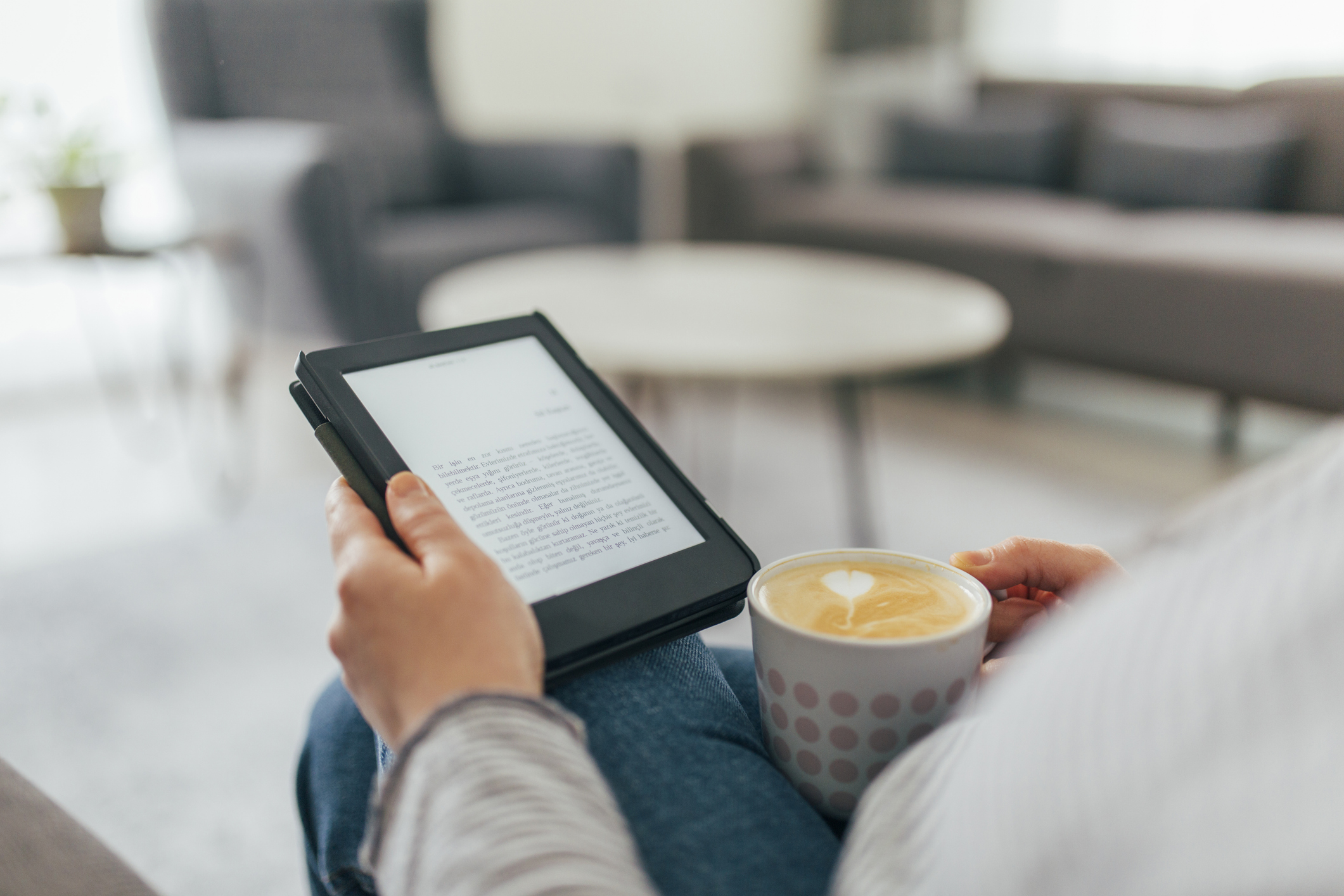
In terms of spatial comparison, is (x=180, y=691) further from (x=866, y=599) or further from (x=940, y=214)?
(x=940, y=214)

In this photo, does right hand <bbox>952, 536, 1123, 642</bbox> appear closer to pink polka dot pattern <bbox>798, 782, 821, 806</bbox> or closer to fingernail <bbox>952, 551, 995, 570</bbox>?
fingernail <bbox>952, 551, 995, 570</bbox>

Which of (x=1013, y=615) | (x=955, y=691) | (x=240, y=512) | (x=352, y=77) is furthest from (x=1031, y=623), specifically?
(x=352, y=77)

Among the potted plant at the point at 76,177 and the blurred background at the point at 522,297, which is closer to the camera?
the blurred background at the point at 522,297

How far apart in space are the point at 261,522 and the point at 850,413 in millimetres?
1090

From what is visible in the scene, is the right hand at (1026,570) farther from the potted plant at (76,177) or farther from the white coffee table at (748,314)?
the potted plant at (76,177)

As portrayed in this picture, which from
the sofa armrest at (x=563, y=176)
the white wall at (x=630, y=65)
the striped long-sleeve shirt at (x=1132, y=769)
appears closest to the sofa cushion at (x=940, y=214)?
the white wall at (x=630, y=65)

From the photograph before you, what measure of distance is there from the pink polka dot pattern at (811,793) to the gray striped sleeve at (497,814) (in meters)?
0.11

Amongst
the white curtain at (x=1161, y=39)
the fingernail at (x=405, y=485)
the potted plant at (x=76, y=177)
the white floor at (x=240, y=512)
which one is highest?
the white curtain at (x=1161, y=39)

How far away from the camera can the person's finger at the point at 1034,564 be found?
49 cm

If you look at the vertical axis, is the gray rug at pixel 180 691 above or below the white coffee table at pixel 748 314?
below

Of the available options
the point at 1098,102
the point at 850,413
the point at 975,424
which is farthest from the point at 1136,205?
the point at 850,413

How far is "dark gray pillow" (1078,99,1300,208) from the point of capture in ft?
7.36

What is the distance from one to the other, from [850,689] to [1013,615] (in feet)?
0.49

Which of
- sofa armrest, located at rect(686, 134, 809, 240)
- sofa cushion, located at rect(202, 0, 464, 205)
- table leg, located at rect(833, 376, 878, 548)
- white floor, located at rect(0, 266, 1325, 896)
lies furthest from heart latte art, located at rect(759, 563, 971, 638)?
sofa armrest, located at rect(686, 134, 809, 240)
